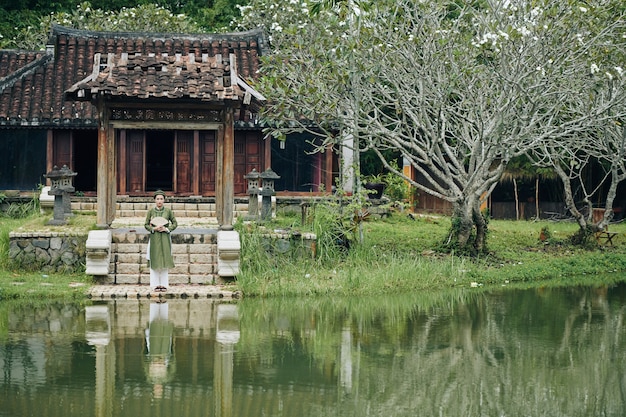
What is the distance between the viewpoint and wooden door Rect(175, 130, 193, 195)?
26.2 m

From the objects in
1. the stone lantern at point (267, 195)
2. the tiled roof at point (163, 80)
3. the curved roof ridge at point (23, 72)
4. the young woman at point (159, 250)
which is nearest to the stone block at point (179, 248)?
the young woman at point (159, 250)

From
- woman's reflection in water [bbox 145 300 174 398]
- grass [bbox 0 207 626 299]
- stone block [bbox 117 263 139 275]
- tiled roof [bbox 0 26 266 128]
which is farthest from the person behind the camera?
tiled roof [bbox 0 26 266 128]

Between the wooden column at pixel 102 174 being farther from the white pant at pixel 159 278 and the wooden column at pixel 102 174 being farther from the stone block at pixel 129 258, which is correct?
the white pant at pixel 159 278

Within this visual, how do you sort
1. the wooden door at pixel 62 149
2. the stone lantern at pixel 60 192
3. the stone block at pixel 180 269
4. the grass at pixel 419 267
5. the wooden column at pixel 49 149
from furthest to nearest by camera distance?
the wooden door at pixel 62 149, the wooden column at pixel 49 149, the stone lantern at pixel 60 192, the stone block at pixel 180 269, the grass at pixel 419 267

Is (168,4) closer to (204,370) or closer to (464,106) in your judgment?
(464,106)

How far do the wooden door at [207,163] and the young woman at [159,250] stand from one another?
32.3 ft

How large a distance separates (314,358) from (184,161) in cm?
1571

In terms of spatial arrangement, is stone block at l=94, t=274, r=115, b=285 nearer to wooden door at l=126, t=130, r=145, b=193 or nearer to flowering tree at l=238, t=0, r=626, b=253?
flowering tree at l=238, t=0, r=626, b=253

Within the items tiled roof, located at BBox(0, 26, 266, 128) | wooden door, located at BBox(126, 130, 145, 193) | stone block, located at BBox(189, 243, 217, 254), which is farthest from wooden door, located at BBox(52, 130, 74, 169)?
stone block, located at BBox(189, 243, 217, 254)

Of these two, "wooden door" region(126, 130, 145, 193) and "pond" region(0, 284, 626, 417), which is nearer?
"pond" region(0, 284, 626, 417)

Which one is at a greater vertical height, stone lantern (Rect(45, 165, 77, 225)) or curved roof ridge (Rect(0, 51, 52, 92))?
curved roof ridge (Rect(0, 51, 52, 92))

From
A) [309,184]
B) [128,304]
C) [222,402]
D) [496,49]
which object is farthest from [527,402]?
[309,184]

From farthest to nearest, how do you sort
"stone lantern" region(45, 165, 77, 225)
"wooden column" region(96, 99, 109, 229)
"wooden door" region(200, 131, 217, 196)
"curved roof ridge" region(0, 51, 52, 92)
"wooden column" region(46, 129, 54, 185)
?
"wooden door" region(200, 131, 217, 196), "wooden column" region(46, 129, 54, 185), "curved roof ridge" region(0, 51, 52, 92), "stone lantern" region(45, 165, 77, 225), "wooden column" region(96, 99, 109, 229)

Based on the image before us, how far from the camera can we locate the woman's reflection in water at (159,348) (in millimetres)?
10095
